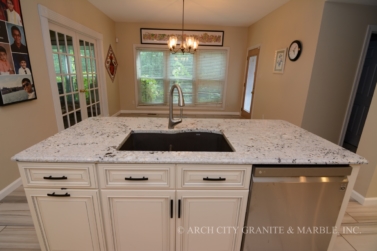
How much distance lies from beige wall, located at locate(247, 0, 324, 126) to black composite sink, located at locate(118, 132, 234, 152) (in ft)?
7.07

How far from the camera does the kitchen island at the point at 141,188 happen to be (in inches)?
39.4

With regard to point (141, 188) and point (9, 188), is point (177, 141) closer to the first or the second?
point (141, 188)

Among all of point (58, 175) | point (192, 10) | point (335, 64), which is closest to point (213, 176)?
point (58, 175)

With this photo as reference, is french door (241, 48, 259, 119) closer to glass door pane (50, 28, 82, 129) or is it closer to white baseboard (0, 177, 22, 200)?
glass door pane (50, 28, 82, 129)

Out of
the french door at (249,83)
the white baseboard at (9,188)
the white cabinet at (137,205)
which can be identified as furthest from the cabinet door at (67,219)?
the french door at (249,83)

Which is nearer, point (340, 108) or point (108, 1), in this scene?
point (340, 108)

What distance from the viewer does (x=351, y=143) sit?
3.51 meters

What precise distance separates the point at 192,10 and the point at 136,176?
4067mm

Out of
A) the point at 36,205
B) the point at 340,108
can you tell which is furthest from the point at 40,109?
the point at 340,108

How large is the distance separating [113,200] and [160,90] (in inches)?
191

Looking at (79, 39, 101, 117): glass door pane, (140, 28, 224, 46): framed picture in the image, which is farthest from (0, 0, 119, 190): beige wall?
(140, 28, 224, 46): framed picture

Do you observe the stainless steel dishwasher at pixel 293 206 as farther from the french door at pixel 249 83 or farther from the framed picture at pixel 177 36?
the framed picture at pixel 177 36

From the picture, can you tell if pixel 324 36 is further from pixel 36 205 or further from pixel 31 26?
pixel 31 26

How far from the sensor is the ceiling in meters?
3.49
